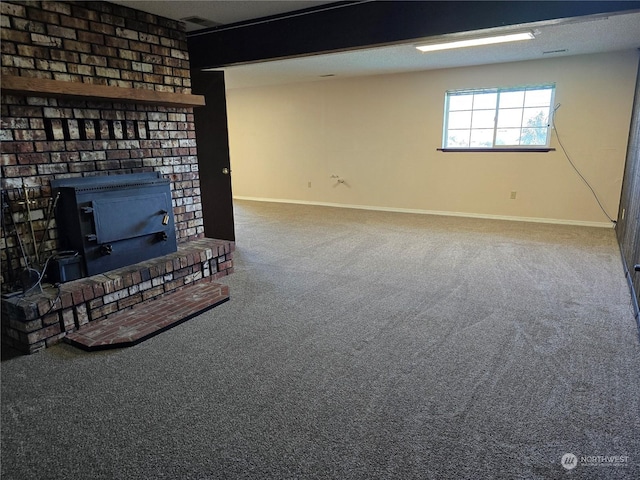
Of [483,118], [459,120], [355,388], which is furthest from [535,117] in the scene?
[355,388]

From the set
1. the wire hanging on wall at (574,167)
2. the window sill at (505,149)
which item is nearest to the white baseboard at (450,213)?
the wire hanging on wall at (574,167)

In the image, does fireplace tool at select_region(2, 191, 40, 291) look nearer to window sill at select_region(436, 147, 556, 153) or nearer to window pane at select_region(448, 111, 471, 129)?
window sill at select_region(436, 147, 556, 153)

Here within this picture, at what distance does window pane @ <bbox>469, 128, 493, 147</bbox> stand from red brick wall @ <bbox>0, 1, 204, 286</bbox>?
4.30 m

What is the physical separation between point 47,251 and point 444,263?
3333 mm

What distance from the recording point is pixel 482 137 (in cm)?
611

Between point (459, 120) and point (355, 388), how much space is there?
5.31m

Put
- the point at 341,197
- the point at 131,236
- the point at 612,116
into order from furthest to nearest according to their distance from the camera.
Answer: the point at 341,197 → the point at 612,116 → the point at 131,236

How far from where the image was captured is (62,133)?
2.76 meters

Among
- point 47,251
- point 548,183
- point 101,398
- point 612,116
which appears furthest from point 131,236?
point 612,116

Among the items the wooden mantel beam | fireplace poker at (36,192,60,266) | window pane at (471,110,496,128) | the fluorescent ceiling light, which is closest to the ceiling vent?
the wooden mantel beam

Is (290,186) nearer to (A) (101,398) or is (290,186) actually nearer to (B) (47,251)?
(B) (47,251)

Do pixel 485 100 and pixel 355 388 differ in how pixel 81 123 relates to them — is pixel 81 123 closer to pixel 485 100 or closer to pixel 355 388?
pixel 355 388

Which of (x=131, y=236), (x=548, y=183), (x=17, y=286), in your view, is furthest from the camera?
(x=548, y=183)

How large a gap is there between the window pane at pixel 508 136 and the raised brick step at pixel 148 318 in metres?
4.71
